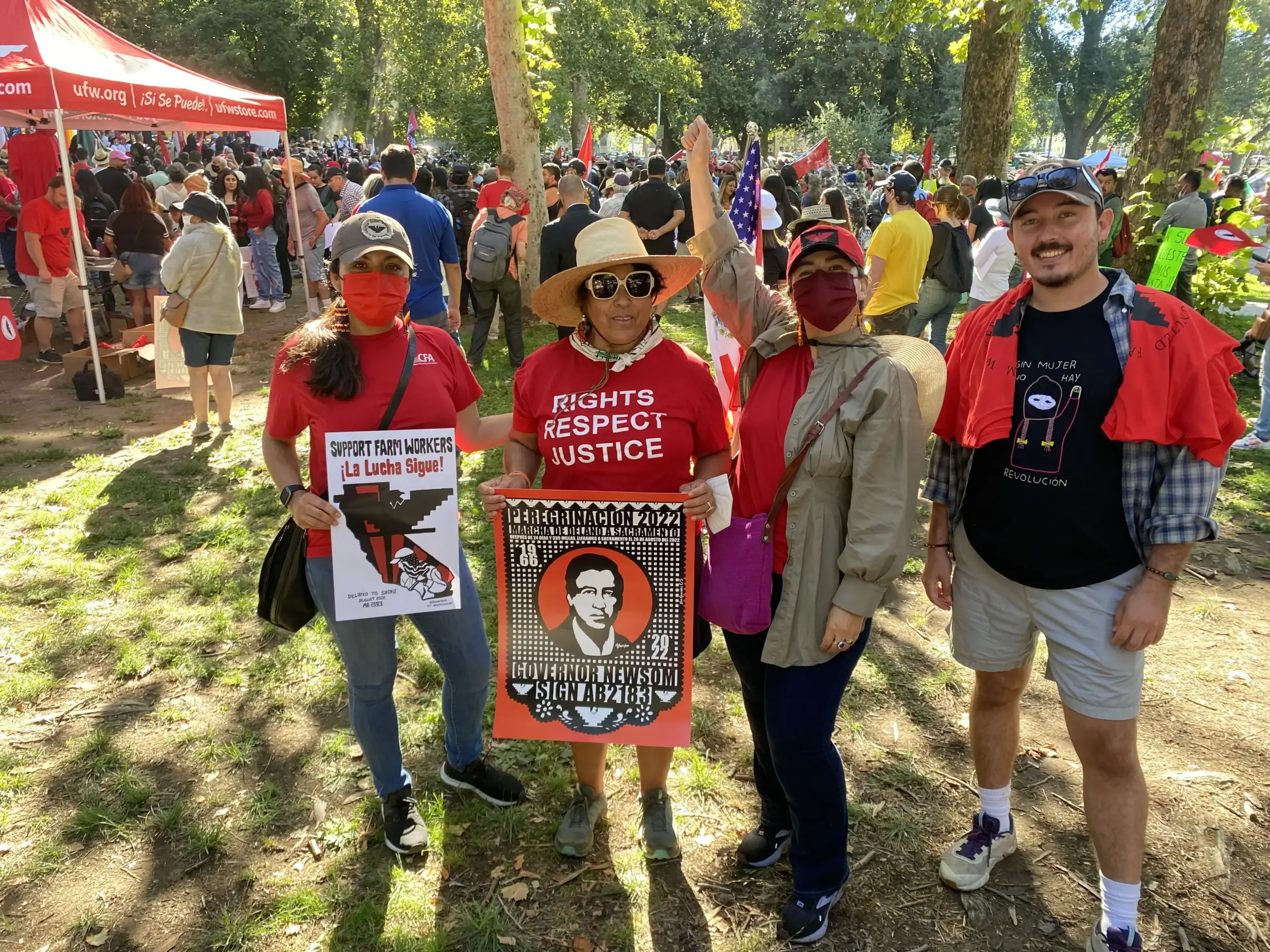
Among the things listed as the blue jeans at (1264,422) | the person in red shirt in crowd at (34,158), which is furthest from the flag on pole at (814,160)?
the person in red shirt in crowd at (34,158)

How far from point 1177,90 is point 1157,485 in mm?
8150

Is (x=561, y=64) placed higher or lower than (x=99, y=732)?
higher

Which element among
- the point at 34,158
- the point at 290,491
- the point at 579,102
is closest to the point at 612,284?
the point at 290,491

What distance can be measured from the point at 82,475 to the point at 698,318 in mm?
8295

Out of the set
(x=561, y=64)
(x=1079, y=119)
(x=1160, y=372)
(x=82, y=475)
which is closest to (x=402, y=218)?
(x=82, y=475)

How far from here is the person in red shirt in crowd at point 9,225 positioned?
1227cm

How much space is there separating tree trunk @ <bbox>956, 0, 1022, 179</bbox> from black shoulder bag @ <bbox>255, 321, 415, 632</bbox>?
1144cm

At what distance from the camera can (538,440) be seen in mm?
2633

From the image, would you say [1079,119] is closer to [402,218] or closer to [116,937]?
[402,218]

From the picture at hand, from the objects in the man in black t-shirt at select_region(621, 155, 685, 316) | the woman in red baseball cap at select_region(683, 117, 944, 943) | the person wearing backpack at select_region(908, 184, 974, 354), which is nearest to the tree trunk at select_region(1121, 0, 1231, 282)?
Answer: the person wearing backpack at select_region(908, 184, 974, 354)

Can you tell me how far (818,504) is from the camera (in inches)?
89.7

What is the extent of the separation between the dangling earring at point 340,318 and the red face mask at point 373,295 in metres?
0.02

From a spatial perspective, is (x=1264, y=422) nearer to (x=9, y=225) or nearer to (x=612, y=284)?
(x=612, y=284)

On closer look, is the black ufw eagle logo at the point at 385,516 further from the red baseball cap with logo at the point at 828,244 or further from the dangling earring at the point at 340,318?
the red baseball cap with logo at the point at 828,244
